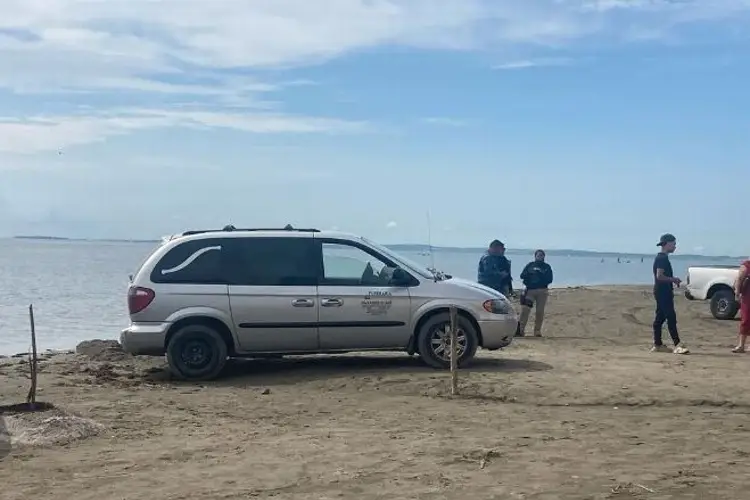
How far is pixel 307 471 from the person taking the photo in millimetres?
7184

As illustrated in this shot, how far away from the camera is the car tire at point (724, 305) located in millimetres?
22688

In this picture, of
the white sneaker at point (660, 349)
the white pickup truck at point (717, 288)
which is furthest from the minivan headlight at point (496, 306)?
the white pickup truck at point (717, 288)

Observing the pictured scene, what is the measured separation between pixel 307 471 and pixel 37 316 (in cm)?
2536

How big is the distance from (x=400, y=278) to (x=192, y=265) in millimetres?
2619

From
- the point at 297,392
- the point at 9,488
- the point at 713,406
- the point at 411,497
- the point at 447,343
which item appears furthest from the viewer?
the point at 447,343

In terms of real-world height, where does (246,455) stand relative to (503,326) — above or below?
below

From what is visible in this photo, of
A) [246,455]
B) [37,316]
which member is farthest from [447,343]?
[37,316]

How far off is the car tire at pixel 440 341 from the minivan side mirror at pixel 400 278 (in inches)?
22.2

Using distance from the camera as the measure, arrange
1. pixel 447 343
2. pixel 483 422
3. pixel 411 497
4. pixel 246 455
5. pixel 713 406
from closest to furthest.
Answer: pixel 411 497 → pixel 246 455 → pixel 483 422 → pixel 713 406 → pixel 447 343

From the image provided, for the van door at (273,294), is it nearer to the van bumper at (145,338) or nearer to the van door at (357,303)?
the van door at (357,303)

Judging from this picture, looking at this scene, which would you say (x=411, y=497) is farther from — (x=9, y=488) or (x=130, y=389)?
(x=130, y=389)

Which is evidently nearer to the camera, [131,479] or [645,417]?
[131,479]

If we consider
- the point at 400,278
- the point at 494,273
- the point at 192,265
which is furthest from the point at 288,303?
the point at 494,273

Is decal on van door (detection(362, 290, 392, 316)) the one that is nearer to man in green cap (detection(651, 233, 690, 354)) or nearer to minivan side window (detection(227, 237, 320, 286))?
minivan side window (detection(227, 237, 320, 286))
